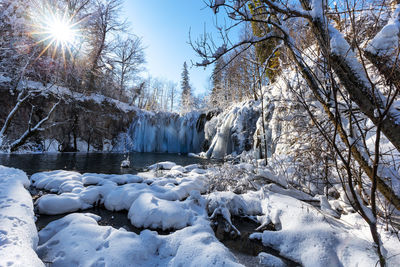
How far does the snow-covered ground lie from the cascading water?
16.1 m

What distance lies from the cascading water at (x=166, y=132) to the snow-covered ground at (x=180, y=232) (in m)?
16.1

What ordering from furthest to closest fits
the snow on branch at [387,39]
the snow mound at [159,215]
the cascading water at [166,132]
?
the cascading water at [166,132] < the snow mound at [159,215] < the snow on branch at [387,39]

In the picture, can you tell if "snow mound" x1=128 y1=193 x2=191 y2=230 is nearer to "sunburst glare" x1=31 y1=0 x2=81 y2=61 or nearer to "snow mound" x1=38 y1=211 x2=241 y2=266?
"snow mound" x1=38 y1=211 x2=241 y2=266

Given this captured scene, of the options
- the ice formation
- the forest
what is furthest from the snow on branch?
the ice formation

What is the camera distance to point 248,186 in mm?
5059

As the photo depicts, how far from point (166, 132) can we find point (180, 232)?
19555mm

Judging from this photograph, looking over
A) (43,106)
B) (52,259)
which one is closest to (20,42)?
(43,106)

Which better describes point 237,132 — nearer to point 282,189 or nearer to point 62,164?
point 282,189

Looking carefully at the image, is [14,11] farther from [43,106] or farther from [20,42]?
[43,106]

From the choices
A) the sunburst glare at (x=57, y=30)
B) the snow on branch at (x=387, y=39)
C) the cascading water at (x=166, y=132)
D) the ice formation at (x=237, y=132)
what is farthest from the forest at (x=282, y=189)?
the cascading water at (x=166, y=132)

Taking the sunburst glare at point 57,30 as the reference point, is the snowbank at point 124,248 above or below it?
below

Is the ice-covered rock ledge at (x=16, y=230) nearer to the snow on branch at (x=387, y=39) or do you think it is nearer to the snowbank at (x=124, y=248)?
the snowbank at (x=124, y=248)

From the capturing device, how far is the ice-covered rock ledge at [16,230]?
1.41 metres

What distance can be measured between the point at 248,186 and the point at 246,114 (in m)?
8.20
